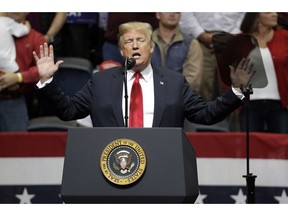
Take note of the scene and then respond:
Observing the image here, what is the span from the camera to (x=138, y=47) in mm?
6352

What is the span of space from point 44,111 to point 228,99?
362cm

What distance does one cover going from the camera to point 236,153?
8.34 m

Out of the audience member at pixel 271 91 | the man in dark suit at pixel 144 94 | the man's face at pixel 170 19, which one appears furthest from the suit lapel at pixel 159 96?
the man's face at pixel 170 19

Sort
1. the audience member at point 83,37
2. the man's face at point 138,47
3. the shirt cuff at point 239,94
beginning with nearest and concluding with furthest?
the shirt cuff at point 239,94, the man's face at point 138,47, the audience member at point 83,37

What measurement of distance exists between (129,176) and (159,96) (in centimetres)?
96

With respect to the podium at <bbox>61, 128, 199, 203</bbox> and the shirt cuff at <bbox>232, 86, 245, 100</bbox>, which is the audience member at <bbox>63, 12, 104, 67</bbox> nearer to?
the shirt cuff at <bbox>232, 86, 245, 100</bbox>

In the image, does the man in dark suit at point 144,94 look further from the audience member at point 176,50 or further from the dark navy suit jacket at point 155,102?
the audience member at point 176,50

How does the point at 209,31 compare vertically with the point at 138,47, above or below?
above

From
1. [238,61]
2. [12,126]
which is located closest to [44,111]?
[12,126]

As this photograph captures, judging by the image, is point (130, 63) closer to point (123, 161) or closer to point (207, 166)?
point (123, 161)

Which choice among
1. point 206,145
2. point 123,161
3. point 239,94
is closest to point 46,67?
point 123,161

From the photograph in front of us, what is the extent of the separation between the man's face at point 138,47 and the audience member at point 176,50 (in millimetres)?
2648

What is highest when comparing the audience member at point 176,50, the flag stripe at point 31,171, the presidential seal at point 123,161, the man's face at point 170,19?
the man's face at point 170,19

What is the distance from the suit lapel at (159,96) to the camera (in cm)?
627
